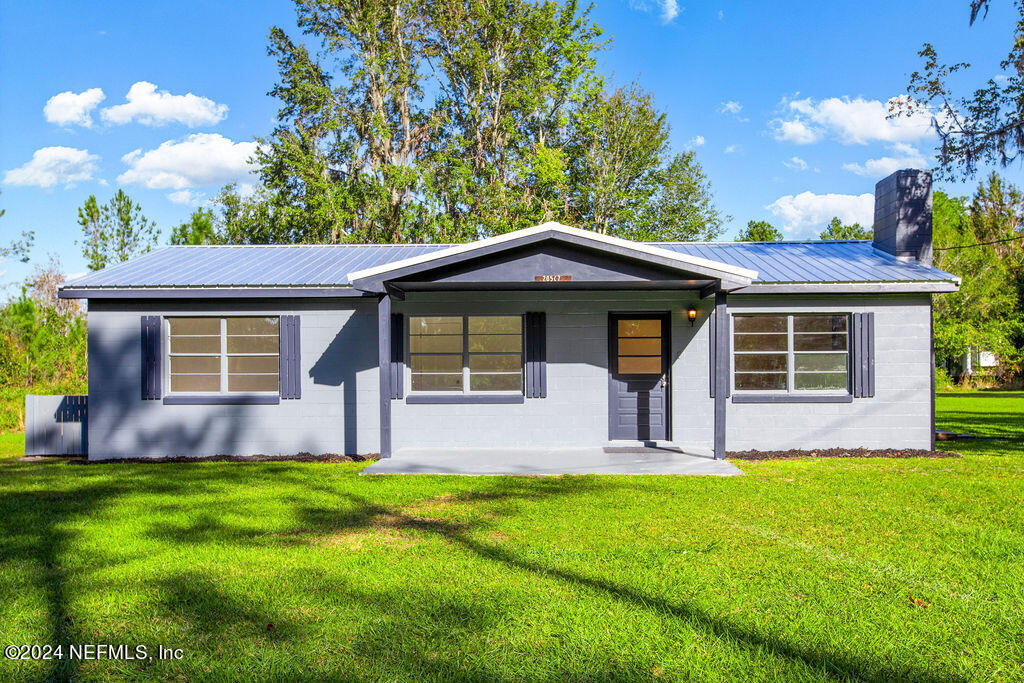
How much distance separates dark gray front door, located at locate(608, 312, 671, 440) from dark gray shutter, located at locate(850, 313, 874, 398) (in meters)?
2.92

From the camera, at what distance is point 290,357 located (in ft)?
34.8

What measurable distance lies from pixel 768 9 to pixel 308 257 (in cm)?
1942

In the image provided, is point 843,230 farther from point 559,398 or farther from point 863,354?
point 559,398

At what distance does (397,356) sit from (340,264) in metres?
2.31

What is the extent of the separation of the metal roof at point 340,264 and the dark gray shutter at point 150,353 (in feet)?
2.00

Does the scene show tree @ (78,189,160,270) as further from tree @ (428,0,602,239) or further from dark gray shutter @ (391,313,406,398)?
dark gray shutter @ (391,313,406,398)

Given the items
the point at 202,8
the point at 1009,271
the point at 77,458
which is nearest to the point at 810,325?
the point at 77,458

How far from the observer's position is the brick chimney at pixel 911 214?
1144 centimetres

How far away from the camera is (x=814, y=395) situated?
34.6 ft

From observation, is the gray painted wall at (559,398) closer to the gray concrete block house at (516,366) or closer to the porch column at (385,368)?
the gray concrete block house at (516,366)

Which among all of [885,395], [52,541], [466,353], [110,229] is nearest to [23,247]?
[110,229]

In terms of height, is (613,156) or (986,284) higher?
(613,156)

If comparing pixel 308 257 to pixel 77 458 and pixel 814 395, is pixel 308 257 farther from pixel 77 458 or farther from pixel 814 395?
pixel 814 395

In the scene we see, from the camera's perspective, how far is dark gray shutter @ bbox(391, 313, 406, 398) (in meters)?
10.6
